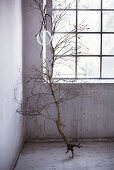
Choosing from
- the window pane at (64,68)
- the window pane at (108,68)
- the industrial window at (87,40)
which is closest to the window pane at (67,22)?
the industrial window at (87,40)

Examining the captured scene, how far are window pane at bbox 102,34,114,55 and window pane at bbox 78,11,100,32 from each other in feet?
0.66

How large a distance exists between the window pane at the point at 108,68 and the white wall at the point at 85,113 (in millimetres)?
337

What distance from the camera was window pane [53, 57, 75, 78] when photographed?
4.61 meters

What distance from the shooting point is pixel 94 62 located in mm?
4648

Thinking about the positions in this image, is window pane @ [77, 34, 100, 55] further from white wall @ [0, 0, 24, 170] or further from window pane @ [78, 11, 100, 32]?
white wall @ [0, 0, 24, 170]

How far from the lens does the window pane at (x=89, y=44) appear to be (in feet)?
15.1

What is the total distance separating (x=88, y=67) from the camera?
466cm

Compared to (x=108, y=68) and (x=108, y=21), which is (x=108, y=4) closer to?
(x=108, y=21)

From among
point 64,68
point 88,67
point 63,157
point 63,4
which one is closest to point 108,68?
point 88,67

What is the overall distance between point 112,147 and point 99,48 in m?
1.62

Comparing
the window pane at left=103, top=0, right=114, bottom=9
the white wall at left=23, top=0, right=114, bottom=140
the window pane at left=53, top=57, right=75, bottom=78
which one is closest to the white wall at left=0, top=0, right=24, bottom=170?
the white wall at left=23, top=0, right=114, bottom=140

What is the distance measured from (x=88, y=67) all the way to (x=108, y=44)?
1.65 feet

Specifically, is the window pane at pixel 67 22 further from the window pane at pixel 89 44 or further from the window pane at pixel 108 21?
the window pane at pixel 108 21

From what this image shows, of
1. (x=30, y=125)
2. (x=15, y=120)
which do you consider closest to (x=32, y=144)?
(x=30, y=125)
